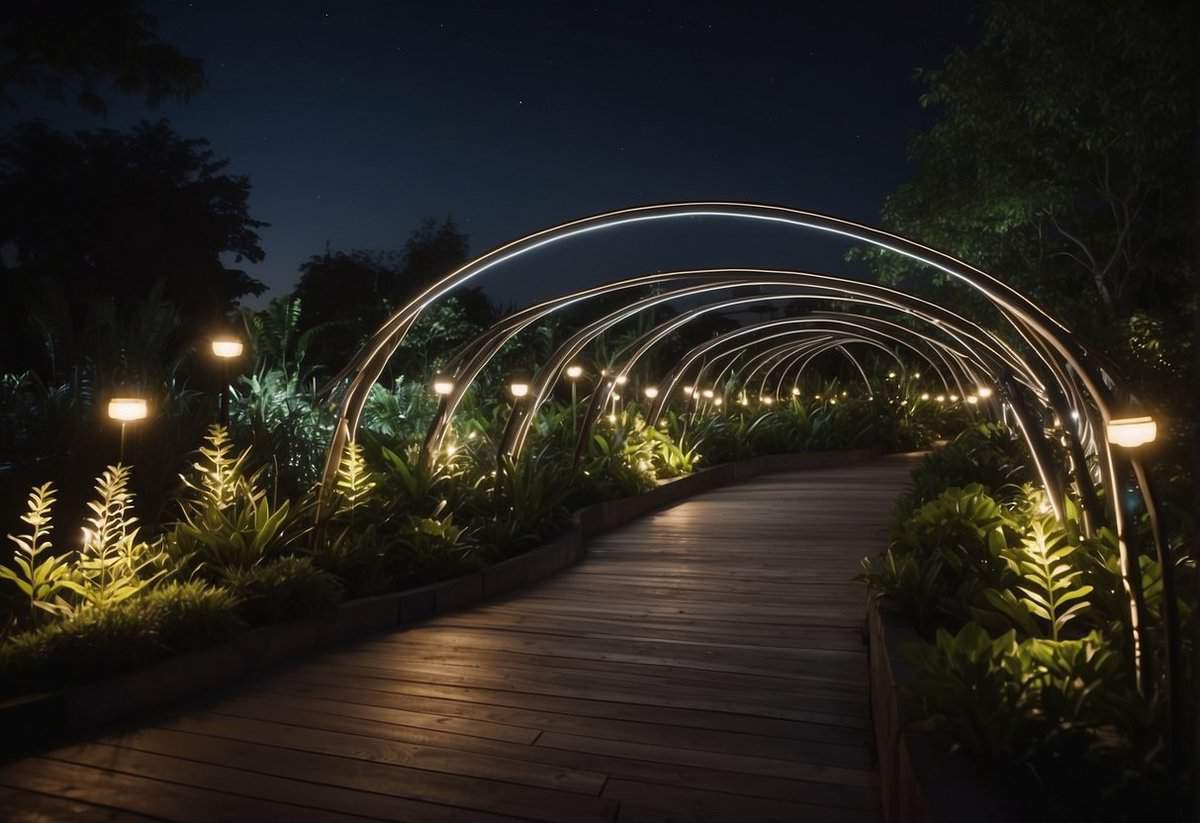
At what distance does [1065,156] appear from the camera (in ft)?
46.4

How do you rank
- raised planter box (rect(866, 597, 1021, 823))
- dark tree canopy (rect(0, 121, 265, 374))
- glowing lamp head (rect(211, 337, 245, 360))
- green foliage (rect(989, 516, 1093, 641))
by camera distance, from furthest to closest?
dark tree canopy (rect(0, 121, 265, 374))
glowing lamp head (rect(211, 337, 245, 360))
green foliage (rect(989, 516, 1093, 641))
raised planter box (rect(866, 597, 1021, 823))

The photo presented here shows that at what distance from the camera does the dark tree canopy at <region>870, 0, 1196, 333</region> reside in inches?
479

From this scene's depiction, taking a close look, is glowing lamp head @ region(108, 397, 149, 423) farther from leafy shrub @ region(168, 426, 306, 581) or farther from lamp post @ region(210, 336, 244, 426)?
lamp post @ region(210, 336, 244, 426)

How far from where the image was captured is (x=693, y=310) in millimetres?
10273

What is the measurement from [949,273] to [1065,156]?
11111 mm

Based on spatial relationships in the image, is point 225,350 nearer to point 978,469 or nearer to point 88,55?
point 978,469

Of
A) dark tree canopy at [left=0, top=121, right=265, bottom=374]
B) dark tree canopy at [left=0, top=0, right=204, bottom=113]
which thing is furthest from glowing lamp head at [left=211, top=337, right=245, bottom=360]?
dark tree canopy at [left=0, top=121, right=265, bottom=374]

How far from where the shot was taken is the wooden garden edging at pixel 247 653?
10.9 ft

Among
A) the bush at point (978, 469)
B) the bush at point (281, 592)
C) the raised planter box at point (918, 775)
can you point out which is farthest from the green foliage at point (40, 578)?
the bush at point (978, 469)

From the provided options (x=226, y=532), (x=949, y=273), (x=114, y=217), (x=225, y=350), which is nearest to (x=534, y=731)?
(x=226, y=532)

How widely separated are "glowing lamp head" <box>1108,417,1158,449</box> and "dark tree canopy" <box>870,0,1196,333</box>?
33.6 ft

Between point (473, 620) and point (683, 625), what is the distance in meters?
1.34

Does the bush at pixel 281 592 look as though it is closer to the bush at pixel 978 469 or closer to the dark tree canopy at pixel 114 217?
the bush at pixel 978 469

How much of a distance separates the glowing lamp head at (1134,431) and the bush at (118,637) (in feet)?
12.8
